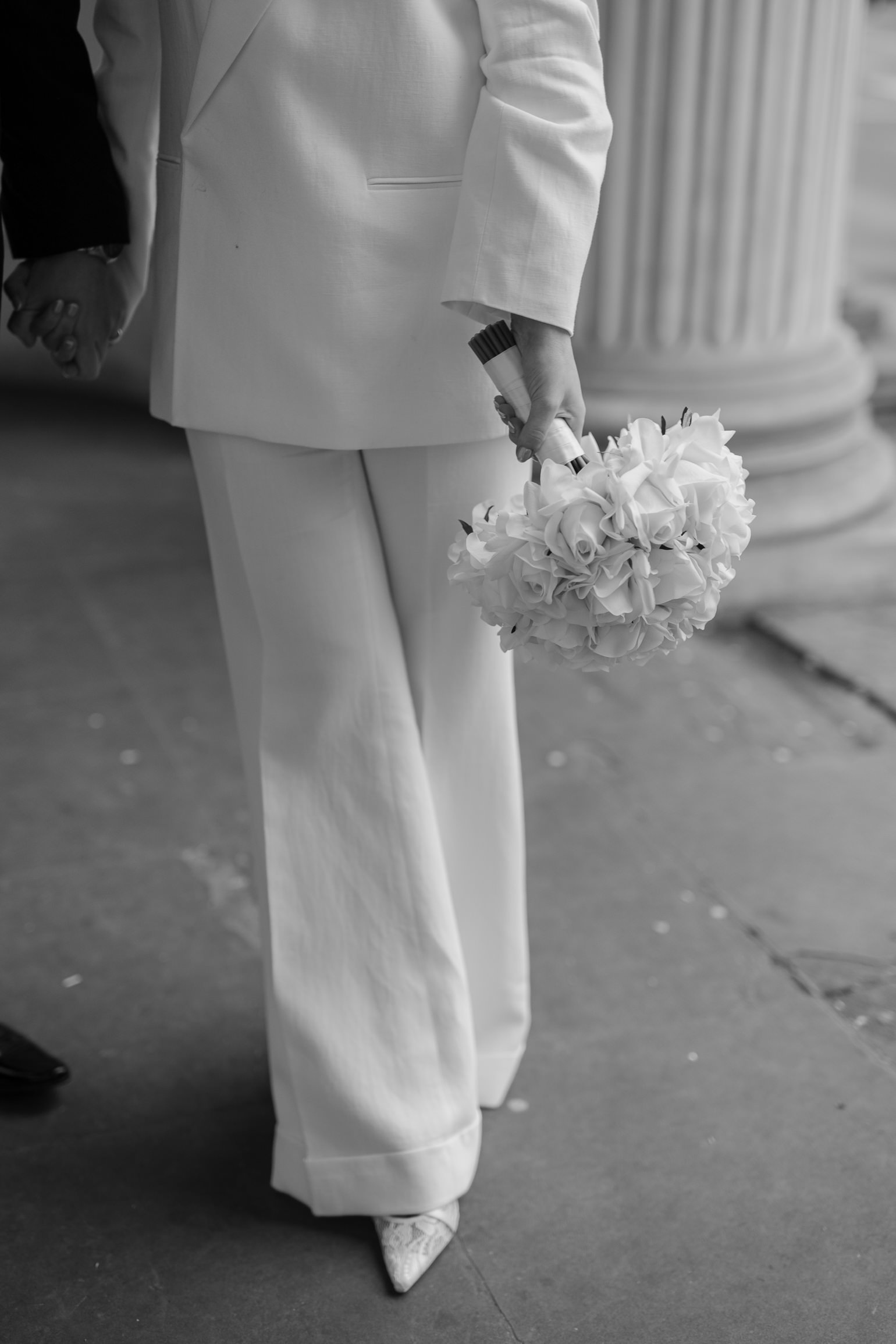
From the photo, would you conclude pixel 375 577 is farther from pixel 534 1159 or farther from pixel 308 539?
pixel 534 1159

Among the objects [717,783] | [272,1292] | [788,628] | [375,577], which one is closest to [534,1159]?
[272,1292]

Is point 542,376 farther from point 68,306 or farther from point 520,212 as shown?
point 68,306

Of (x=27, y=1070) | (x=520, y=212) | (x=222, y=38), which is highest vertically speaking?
(x=222, y=38)

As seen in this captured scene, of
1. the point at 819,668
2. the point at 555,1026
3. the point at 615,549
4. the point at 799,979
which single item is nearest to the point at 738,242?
the point at 819,668

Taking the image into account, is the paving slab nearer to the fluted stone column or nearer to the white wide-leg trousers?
the white wide-leg trousers

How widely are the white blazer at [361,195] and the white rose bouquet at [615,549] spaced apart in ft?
0.71

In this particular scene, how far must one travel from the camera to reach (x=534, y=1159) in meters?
2.27

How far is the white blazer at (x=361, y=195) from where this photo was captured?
68.1 inches

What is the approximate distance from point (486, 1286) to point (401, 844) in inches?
22.4

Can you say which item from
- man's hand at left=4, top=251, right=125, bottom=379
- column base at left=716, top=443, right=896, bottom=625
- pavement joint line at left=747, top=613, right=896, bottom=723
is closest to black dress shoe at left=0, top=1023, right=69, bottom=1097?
man's hand at left=4, top=251, right=125, bottom=379

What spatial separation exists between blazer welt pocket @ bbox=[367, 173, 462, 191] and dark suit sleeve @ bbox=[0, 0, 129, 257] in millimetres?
335

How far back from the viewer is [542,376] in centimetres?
177

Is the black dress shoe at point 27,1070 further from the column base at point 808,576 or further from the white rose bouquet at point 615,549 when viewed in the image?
the column base at point 808,576

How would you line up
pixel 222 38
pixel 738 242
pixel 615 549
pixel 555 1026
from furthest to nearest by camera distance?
1. pixel 738 242
2. pixel 555 1026
3. pixel 222 38
4. pixel 615 549
